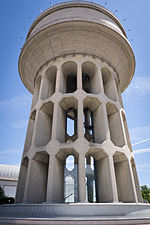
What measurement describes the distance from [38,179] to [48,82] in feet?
30.1

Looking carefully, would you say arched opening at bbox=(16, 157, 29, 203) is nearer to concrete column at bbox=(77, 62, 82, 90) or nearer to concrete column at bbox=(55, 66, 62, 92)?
concrete column at bbox=(55, 66, 62, 92)

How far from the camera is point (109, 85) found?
15953mm

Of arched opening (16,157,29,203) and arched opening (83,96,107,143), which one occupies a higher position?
arched opening (83,96,107,143)

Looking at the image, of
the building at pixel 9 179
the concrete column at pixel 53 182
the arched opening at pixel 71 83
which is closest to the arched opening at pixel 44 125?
the concrete column at pixel 53 182

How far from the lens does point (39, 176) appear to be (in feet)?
38.2

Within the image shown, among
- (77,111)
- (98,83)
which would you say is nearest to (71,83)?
(98,83)

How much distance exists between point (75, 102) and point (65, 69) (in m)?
4.45

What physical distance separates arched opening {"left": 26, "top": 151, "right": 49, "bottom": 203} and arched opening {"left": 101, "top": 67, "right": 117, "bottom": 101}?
8.18m

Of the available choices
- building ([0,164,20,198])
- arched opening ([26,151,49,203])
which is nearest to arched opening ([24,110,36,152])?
arched opening ([26,151,49,203])

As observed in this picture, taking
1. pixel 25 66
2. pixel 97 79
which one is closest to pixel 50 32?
pixel 25 66

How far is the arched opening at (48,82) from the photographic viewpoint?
1479cm

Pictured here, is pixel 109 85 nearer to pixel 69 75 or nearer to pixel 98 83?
pixel 98 83

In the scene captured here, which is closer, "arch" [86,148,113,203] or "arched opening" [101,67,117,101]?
"arch" [86,148,113,203]

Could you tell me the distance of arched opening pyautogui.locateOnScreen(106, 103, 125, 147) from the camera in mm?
13078
